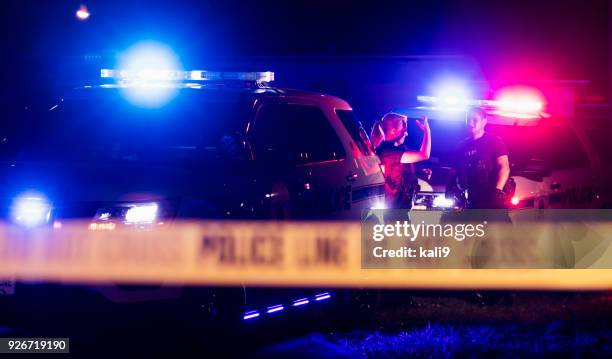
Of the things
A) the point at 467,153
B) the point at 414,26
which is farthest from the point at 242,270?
the point at 414,26

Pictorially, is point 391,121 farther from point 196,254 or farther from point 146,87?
point 196,254

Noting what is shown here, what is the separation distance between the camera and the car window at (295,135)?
7.69 meters

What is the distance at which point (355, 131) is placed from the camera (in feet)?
29.3

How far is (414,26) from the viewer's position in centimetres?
2162

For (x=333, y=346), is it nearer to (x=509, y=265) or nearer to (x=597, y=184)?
(x=509, y=265)

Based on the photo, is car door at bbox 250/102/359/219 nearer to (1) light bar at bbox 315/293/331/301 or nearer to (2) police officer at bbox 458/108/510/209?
(1) light bar at bbox 315/293/331/301

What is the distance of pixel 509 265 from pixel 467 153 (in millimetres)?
1282

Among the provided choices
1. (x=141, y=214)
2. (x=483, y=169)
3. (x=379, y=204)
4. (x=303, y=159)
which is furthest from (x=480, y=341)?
(x=141, y=214)

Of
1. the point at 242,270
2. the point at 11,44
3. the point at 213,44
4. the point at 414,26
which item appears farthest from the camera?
the point at 414,26

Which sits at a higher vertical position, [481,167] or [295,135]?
[295,135]

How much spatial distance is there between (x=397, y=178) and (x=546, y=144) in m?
1.62

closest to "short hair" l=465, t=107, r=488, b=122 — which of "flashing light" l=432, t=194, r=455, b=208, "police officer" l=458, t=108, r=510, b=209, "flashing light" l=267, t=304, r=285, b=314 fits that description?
"police officer" l=458, t=108, r=510, b=209

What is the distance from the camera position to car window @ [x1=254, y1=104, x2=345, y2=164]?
303 inches

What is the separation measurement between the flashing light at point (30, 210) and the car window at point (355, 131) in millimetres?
3253
